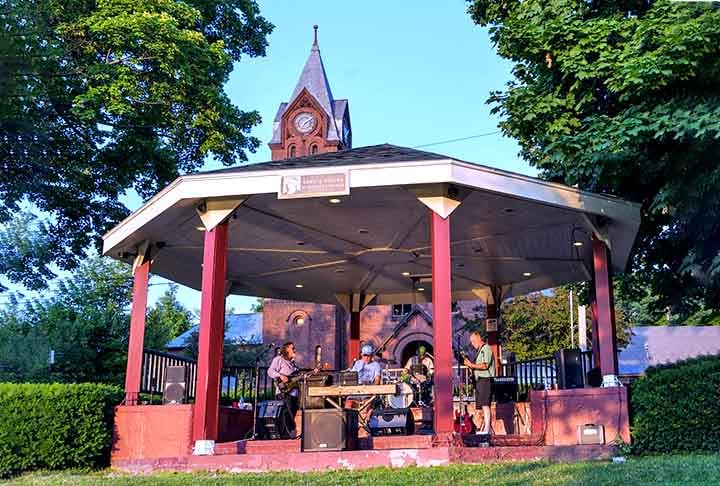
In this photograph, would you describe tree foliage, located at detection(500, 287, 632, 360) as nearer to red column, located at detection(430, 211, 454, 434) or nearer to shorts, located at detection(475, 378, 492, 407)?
shorts, located at detection(475, 378, 492, 407)

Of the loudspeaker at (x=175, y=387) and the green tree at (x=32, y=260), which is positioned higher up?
the green tree at (x=32, y=260)

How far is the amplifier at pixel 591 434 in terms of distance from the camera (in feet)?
29.9

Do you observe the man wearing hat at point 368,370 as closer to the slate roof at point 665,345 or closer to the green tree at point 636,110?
the green tree at point 636,110

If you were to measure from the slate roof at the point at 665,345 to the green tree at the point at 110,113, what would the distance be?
21.7 m

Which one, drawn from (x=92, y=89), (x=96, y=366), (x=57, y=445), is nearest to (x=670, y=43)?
(x=57, y=445)

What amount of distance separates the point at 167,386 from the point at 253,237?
3267 millimetres

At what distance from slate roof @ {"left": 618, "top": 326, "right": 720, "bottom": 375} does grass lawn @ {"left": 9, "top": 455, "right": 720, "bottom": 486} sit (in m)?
27.1

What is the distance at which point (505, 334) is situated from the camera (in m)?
28.2

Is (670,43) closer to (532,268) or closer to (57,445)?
(532,268)

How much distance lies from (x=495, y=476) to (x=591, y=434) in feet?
8.59

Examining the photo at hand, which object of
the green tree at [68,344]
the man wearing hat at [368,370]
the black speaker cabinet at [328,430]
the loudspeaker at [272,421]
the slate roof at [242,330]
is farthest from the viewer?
the slate roof at [242,330]

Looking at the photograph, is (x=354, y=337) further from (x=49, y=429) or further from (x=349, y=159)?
(x=49, y=429)

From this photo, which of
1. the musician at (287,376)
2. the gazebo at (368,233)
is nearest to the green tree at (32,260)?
the gazebo at (368,233)

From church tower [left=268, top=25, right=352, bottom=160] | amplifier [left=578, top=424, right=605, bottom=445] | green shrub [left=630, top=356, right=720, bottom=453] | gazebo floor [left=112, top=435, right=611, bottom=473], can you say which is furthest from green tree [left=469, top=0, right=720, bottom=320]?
church tower [left=268, top=25, right=352, bottom=160]
